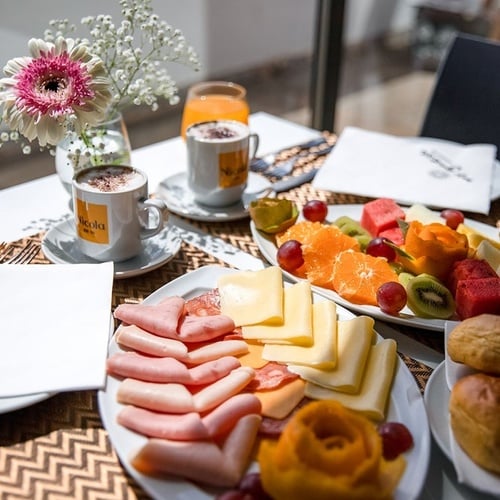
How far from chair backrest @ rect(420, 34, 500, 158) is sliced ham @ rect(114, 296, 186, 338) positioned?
121cm

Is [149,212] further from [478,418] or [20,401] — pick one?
[478,418]

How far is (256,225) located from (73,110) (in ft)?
1.21

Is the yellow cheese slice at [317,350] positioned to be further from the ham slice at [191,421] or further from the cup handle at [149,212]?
the cup handle at [149,212]

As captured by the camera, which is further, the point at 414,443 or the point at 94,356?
the point at 94,356

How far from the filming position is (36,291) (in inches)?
36.5

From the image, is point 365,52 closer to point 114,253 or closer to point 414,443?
point 114,253

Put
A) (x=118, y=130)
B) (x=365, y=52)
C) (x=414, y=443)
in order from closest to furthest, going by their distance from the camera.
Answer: (x=414, y=443) → (x=118, y=130) → (x=365, y=52)

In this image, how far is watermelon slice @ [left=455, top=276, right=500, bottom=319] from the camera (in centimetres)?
88

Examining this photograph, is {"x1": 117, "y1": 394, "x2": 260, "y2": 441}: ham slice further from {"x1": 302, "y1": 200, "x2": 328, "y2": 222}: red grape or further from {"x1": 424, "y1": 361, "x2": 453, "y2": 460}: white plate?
{"x1": 302, "y1": 200, "x2": 328, "y2": 222}: red grape

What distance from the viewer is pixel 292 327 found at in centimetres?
84

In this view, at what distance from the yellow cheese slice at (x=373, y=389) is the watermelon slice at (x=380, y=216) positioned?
370 mm

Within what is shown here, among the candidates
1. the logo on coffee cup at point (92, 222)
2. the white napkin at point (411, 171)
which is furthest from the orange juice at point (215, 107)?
the logo on coffee cup at point (92, 222)

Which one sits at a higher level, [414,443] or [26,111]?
[26,111]

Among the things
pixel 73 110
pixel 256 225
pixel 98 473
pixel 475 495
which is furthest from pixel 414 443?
pixel 73 110
